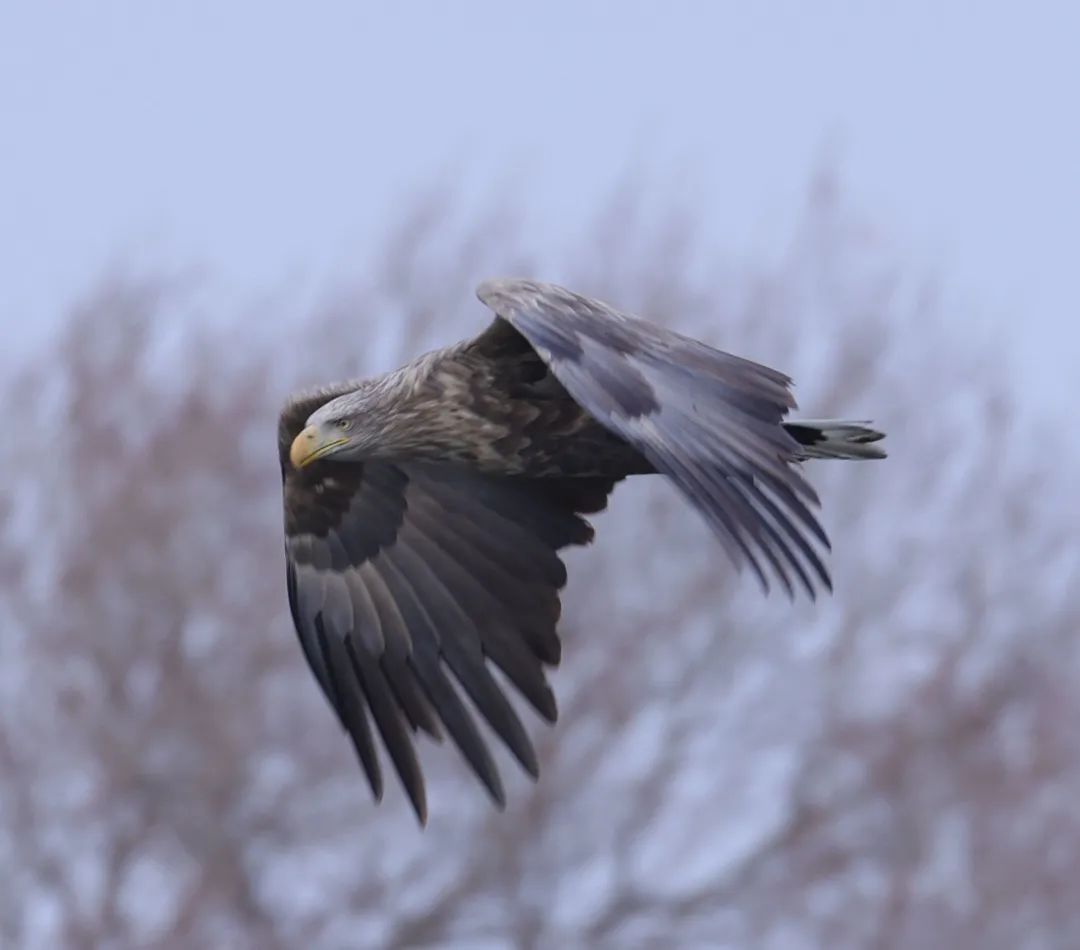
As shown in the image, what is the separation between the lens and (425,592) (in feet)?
35.2

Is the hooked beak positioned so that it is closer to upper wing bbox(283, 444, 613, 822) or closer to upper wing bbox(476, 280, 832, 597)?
upper wing bbox(283, 444, 613, 822)

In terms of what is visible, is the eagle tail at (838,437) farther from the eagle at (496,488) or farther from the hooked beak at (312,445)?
the hooked beak at (312,445)

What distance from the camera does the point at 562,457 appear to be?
9.96m

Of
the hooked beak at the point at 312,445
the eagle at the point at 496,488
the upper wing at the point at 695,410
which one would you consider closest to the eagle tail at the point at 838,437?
the eagle at the point at 496,488

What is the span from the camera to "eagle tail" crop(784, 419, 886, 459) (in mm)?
9961

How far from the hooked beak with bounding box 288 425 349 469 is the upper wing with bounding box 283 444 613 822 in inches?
21.7

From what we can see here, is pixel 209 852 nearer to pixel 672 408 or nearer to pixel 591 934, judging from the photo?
pixel 591 934

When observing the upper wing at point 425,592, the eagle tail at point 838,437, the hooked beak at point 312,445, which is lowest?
the eagle tail at point 838,437

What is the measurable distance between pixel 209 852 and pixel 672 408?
521 inches

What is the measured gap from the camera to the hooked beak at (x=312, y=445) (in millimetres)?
10148

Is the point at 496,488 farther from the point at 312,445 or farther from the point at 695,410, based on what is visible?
the point at 695,410

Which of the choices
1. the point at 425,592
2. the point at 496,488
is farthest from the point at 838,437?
the point at 425,592

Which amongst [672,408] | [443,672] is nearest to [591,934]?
[443,672]

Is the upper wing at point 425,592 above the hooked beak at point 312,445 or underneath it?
underneath
